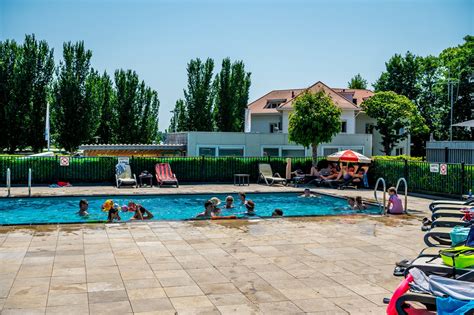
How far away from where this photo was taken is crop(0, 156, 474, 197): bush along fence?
21.0 metres

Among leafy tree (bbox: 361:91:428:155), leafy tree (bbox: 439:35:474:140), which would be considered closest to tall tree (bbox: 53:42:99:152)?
leafy tree (bbox: 361:91:428:155)

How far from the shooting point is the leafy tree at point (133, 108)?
46.7 metres

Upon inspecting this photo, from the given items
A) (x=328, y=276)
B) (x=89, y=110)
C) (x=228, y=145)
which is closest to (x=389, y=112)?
(x=228, y=145)

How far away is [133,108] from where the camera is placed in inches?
1849

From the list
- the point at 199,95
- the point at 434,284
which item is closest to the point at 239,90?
the point at 199,95

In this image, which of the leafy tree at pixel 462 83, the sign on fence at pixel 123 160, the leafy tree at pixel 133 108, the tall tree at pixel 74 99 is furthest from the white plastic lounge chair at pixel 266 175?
the leafy tree at pixel 462 83

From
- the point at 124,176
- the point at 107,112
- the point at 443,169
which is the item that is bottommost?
the point at 124,176

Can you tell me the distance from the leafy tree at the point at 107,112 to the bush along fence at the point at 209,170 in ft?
72.5

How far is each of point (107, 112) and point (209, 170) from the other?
23.8m

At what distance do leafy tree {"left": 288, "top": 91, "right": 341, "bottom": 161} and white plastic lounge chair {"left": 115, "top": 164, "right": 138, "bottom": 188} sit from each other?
30.3 feet

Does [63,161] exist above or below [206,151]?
below

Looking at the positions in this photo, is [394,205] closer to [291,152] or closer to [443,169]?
[443,169]

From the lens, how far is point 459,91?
5019 centimetres

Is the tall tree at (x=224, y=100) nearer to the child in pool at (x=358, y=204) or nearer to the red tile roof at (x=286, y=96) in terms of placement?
the red tile roof at (x=286, y=96)
